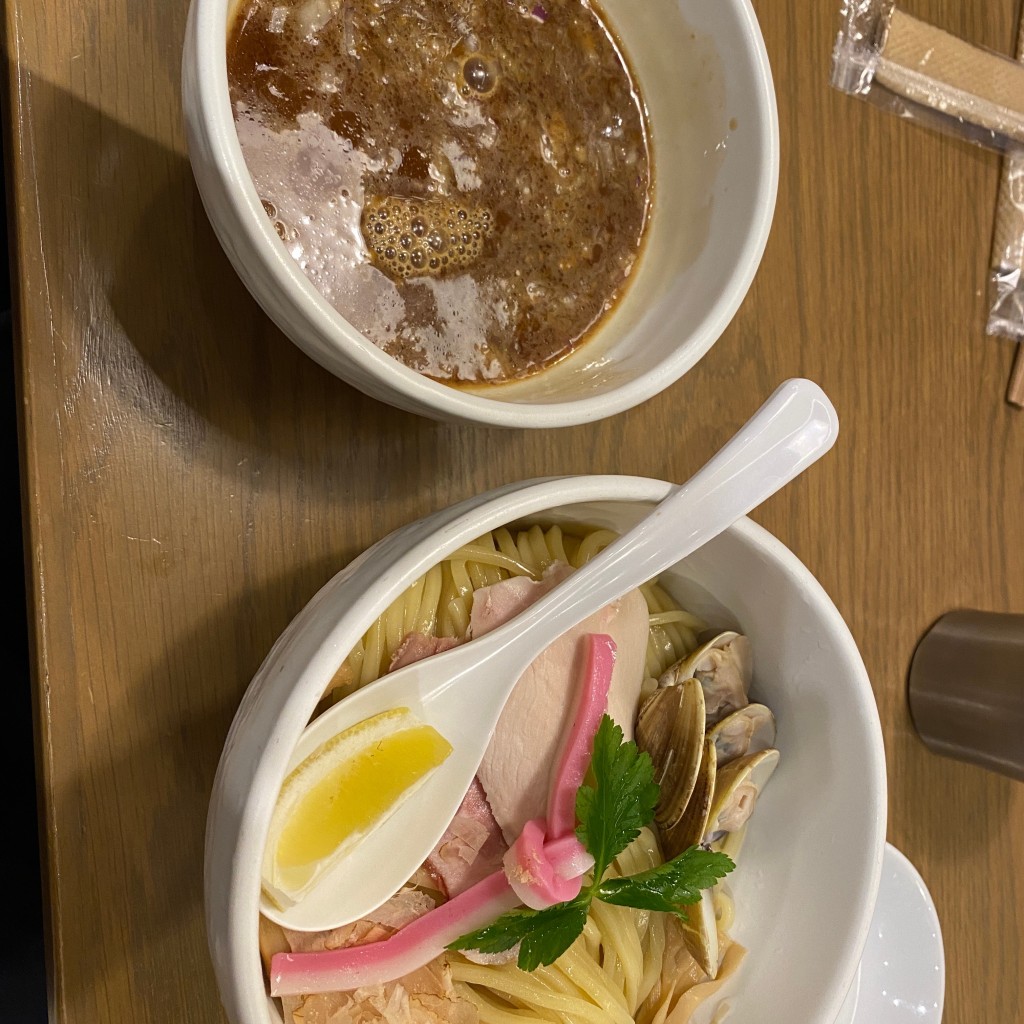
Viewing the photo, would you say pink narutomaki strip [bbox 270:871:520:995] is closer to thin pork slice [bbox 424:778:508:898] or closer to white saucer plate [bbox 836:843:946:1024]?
thin pork slice [bbox 424:778:508:898]

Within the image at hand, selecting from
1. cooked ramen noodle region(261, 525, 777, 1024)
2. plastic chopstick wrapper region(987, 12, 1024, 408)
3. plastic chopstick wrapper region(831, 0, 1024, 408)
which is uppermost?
plastic chopstick wrapper region(831, 0, 1024, 408)

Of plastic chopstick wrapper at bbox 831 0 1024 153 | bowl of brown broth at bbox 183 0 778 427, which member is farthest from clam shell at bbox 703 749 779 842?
plastic chopstick wrapper at bbox 831 0 1024 153

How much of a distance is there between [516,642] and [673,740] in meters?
0.21

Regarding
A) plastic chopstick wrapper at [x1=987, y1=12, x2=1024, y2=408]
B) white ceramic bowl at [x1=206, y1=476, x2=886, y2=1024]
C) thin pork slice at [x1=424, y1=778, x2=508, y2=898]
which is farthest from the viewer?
plastic chopstick wrapper at [x1=987, y1=12, x2=1024, y2=408]

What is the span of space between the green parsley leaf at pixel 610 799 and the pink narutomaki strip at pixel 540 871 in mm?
19

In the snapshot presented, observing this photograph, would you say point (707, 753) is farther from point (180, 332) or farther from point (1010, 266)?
point (1010, 266)

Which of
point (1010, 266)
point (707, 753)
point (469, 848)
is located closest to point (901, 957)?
point (707, 753)

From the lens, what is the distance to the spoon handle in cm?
75

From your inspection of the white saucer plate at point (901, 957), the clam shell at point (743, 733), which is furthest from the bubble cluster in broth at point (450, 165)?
the white saucer plate at point (901, 957)

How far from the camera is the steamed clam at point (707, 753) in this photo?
2.83 ft

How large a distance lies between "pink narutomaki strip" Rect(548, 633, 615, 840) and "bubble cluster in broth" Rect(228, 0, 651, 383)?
268 mm

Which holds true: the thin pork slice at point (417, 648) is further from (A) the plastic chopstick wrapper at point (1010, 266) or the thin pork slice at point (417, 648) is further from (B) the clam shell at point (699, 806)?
(A) the plastic chopstick wrapper at point (1010, 266)

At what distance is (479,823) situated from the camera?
0.87 metres

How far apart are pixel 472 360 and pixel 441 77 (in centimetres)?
25
